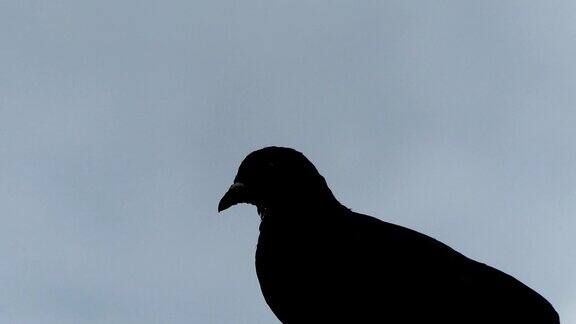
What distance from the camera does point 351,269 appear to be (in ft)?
22.6

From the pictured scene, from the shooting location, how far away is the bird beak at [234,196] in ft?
26.6

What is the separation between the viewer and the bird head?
26.3 ft

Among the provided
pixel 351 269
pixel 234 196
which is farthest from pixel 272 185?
pixel 351 269

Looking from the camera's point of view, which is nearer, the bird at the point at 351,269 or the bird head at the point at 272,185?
the bird at the point at 351,269

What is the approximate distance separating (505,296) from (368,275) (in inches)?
35.2

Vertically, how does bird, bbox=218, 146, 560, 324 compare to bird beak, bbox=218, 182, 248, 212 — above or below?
below

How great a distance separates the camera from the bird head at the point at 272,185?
8.01m

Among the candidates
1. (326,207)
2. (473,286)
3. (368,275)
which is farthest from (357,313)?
(326,207)

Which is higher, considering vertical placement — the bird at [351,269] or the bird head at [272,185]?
the bird head at [272,185]

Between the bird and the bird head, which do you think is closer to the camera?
the bird

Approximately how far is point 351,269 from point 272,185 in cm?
139

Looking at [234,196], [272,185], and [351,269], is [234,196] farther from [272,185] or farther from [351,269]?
[351,269]

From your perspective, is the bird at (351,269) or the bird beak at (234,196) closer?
the bird at (351,269)

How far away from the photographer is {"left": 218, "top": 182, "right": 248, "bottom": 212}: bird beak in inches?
319
